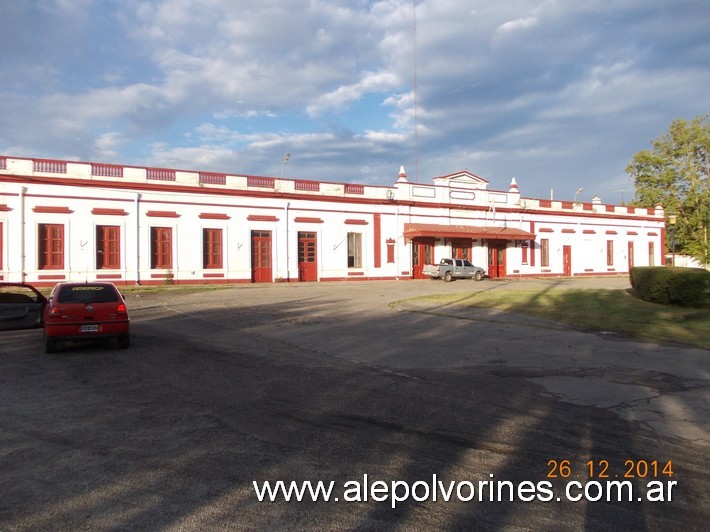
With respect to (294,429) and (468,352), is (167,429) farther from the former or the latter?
(468,352)

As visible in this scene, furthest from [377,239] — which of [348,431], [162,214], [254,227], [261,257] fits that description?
[348,431]

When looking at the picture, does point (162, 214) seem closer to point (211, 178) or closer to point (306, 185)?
point (211, 178)

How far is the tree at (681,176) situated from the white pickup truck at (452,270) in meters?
35.7

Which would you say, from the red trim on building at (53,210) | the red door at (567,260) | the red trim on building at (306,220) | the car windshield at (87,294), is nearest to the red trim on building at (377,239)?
the red trim on building at (306,220)

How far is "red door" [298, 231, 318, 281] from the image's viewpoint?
34.7m

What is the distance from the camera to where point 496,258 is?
43.3 metres

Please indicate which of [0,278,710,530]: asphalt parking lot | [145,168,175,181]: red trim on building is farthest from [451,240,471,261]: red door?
[0,278,710,530]: asphalt parking lot

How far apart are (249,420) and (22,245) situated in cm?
2627

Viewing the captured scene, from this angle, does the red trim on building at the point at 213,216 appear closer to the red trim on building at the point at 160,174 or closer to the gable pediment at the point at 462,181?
the red trim on building at the point at 160,174

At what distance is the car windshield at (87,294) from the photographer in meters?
10.6

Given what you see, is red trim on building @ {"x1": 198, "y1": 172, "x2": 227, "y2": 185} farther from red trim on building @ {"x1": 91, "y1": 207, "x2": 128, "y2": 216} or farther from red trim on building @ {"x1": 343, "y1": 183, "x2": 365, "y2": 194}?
red trim on building @ {"x1": 343, "y1": 183, "x2": 365, "y2": 194}

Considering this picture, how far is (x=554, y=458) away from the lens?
195 inches

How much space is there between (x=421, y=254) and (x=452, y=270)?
3484mm

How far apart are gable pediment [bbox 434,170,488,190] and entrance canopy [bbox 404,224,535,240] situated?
343cm
